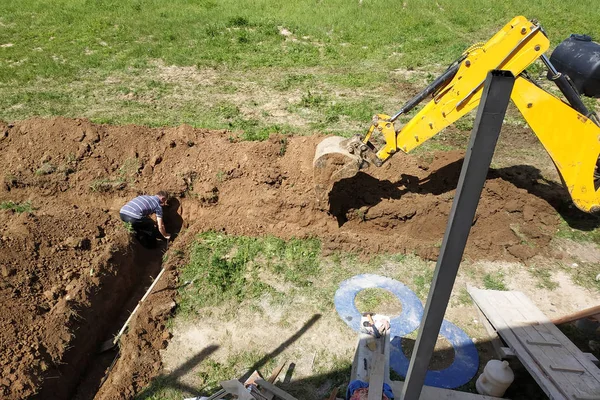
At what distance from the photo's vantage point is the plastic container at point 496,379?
5.00m

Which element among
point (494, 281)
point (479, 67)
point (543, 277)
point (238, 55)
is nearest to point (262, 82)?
point (238, 55)

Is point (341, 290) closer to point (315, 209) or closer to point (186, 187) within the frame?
point (315, 209)

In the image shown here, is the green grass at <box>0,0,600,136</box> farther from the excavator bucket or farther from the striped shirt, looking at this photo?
the excavator bucket

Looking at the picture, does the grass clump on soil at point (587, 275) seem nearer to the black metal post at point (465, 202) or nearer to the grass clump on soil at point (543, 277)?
the grass clump on soil at point (543, 277)

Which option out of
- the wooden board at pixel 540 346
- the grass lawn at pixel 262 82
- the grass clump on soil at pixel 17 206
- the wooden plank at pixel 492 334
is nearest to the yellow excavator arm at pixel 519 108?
the grass lawn at pixel 262 82

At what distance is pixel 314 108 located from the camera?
11906 mm

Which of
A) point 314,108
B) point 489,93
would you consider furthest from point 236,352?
point 314,108

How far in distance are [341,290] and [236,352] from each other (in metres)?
1.89

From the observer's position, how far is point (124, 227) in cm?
772

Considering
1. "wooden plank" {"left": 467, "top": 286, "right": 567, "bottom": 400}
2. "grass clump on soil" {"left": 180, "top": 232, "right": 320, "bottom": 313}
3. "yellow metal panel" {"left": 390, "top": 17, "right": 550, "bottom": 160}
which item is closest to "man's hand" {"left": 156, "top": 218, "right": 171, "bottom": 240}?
"grass clump on soil" {"left": 180, "top": 232, "right": 320, "bottom": 313}

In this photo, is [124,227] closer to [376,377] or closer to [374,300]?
[374,300]

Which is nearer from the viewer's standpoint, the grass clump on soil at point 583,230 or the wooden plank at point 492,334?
the wooden plank at point 492,334

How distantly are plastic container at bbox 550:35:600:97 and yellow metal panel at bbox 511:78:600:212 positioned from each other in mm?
4453

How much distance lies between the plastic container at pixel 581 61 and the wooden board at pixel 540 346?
6.75 meters
